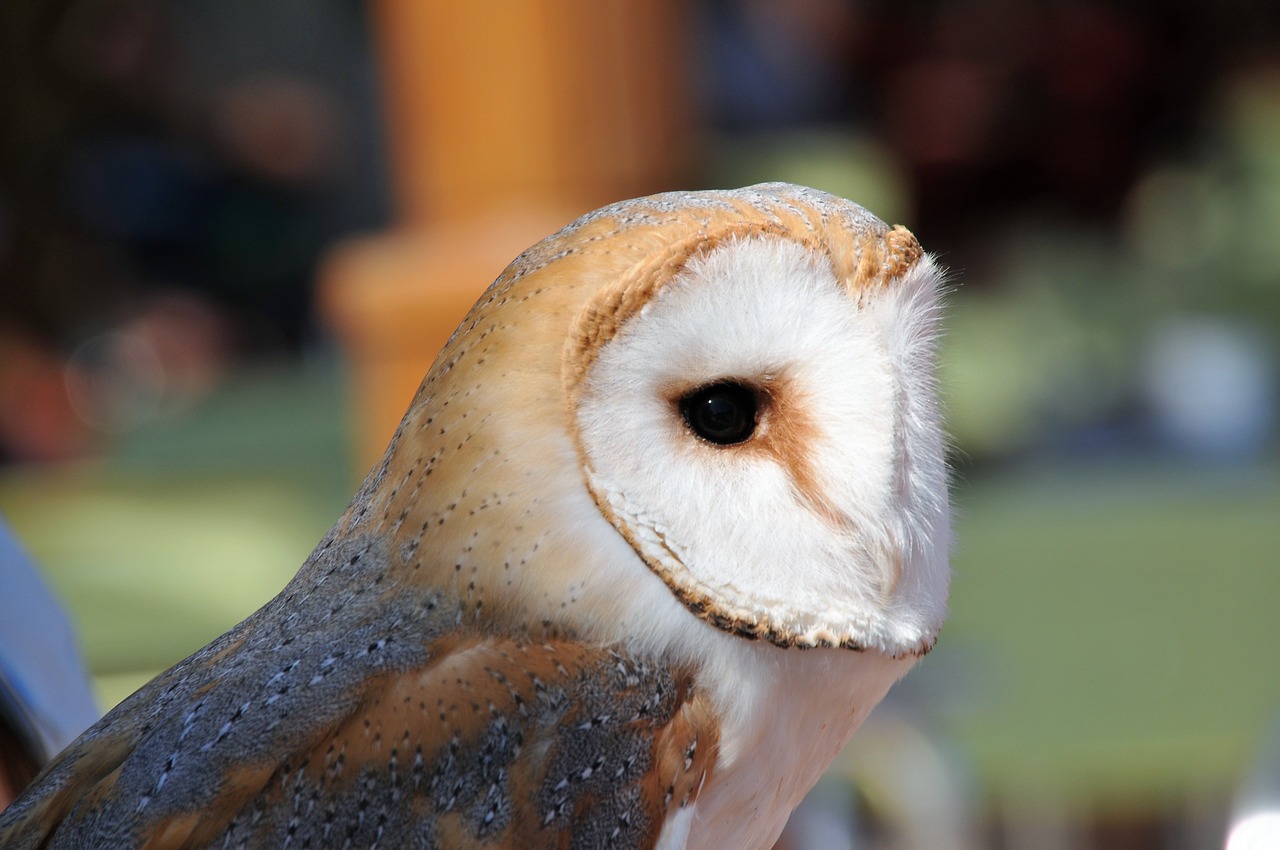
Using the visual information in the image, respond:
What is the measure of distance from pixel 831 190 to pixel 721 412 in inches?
149

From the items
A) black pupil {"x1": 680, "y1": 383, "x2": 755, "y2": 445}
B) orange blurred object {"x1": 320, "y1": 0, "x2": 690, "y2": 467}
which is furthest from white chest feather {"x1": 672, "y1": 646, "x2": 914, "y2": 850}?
orange blurred object {"x1": 320, "y1": 0, "x2": 690, "y2": 467}

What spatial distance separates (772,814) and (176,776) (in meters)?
0.32

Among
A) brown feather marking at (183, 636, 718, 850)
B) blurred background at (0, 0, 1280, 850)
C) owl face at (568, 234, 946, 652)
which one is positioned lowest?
blurred background at (0, 0, 1280, 850)

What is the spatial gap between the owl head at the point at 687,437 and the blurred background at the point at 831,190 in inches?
5.9

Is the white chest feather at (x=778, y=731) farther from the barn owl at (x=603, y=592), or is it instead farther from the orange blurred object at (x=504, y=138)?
the orange blurred object at (x=504, y=138)

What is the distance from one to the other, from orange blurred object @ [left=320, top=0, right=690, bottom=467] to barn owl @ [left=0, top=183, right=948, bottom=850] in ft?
4.67

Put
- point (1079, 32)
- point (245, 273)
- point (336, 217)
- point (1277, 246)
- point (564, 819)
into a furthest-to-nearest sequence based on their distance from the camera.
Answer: point (336, 217) → point (245, 273) → point (1079, 32) → point (1277, 246) → point (564, 819)

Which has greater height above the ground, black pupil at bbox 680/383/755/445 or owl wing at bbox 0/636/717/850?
black pupil at bbox 680/383/755/445

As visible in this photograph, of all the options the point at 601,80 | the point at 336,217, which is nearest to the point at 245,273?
the point at 336,217

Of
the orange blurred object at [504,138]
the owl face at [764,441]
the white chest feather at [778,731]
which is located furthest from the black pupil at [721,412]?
the orange blurred object at [504,138]

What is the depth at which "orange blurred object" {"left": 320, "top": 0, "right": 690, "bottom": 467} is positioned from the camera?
2.16 metres

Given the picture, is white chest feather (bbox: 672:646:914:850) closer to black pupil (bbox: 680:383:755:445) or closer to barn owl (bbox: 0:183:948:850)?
barn owl (bbox: 0:183:948:850)

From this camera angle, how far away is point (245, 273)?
5.40m

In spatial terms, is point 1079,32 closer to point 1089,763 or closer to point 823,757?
point 1089,763
